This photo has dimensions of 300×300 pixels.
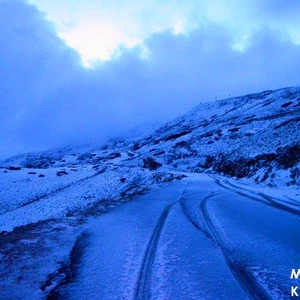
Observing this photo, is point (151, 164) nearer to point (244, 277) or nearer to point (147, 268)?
point (147, 268)

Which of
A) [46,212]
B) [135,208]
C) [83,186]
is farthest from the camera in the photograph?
[83,186]

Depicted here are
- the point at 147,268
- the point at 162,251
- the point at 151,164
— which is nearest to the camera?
the point at 147,268

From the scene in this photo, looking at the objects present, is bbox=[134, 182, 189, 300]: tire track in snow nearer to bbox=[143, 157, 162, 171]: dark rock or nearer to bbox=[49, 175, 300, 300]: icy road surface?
bbox=[49, 175, 300, 300]: icy road surface

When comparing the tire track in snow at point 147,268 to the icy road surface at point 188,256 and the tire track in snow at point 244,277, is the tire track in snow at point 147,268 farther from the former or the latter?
the tire track in snow at point 244,277

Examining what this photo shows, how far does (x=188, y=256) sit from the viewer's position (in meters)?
6.66

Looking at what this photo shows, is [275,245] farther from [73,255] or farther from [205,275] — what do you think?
[73,255]

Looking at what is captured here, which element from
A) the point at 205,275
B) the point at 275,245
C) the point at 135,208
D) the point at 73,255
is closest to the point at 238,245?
the point at 275,245

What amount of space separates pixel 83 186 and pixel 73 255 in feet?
81.9

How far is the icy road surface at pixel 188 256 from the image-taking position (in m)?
5.06

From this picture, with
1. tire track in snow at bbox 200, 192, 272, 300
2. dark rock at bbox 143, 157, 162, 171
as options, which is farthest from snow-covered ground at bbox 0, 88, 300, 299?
dark rock at bbox 143, 157, 162, 171

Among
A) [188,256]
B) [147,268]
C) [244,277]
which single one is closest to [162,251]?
[188,256]

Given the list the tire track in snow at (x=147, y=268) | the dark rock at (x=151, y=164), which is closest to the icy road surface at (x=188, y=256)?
the tire track in snow at (x=147, y=268)

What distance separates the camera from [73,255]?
7.09 metres

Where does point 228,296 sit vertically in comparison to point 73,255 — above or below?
below
